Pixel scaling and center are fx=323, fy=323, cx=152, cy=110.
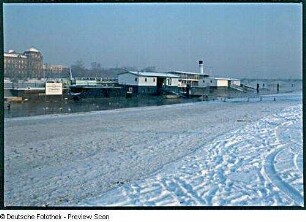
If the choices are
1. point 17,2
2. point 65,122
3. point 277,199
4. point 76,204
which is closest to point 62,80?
point 17,2

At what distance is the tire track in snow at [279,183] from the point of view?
346 cm

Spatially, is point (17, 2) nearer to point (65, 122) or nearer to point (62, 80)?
point (62, 80)

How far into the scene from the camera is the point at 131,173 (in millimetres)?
4289

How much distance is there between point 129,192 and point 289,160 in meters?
2.30

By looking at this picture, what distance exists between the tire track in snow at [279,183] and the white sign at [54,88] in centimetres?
327

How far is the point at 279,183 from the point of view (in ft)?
12.4

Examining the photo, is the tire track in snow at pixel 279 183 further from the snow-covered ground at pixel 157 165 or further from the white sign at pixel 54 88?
the white sign at pixel 54 88

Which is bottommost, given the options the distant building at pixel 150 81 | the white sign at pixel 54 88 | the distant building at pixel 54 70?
the white sign at pixel 54 88

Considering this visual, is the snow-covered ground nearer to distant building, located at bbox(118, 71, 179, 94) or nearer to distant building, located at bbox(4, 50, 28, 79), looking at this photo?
distant building, located at bbox(4, 50, 28, 79)

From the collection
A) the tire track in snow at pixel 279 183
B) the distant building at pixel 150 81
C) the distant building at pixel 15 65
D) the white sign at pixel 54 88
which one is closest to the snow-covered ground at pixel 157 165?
the tire track in snow at pixel 279 183

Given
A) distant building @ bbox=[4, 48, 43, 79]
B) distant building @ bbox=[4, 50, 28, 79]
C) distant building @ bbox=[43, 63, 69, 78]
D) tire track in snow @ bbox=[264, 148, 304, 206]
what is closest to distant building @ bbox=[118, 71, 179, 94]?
distant building @ bbox=[43, 63, 69, 78]

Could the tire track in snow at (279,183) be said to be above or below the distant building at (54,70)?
below

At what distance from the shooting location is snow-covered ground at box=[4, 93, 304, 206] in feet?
11.6
